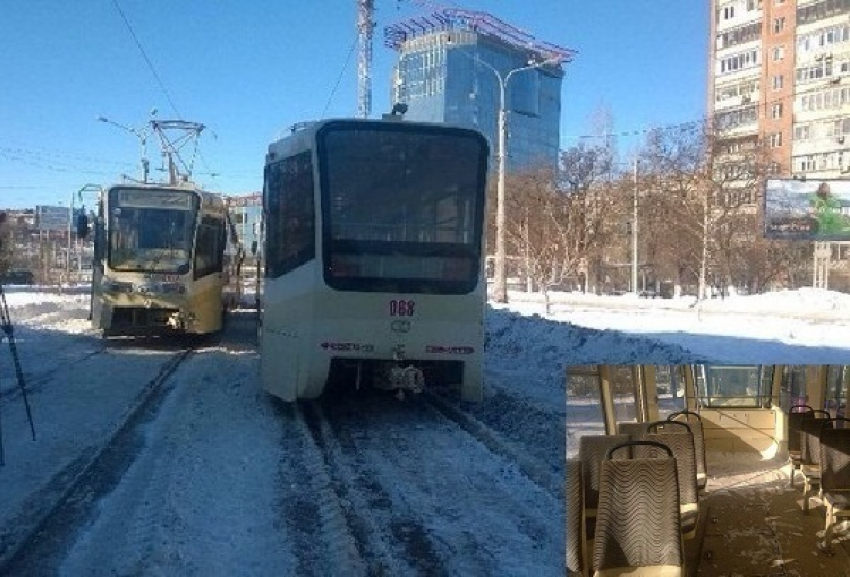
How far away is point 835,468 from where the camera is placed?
1939 millimetres

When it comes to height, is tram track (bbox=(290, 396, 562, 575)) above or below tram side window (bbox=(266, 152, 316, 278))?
below

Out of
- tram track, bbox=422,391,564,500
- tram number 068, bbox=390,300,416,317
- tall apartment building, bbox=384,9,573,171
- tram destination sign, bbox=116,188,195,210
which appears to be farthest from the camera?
tram number 068, bbox=390,300,416,317

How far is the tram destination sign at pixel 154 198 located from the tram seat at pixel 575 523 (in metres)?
1.51

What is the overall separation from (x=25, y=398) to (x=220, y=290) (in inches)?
76.9

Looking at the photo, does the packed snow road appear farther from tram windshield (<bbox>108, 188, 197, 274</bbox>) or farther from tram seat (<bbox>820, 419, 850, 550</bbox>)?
tram seat (<bbox>820, 419, 850, 550</bbox>)

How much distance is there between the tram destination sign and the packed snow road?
1.38ft

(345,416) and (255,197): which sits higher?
(255,197)

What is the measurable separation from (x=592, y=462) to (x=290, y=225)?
218 cm

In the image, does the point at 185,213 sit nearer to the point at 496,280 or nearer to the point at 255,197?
the point at 255,197

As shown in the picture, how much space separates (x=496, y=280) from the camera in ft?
9.16

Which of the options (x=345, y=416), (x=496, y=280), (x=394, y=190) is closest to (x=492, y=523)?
(x=496, y=280)

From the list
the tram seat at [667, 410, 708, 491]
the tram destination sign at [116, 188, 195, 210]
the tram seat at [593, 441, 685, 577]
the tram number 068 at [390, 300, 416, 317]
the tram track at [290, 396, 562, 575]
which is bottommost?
the tram track at [290, 396, 562, 575]

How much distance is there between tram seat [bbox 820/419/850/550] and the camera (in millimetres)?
1923

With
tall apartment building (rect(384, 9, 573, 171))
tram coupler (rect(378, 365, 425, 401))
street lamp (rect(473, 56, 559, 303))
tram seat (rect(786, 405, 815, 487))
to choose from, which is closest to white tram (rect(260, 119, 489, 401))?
tram coupler (rect(378, 365, 425, 401))
